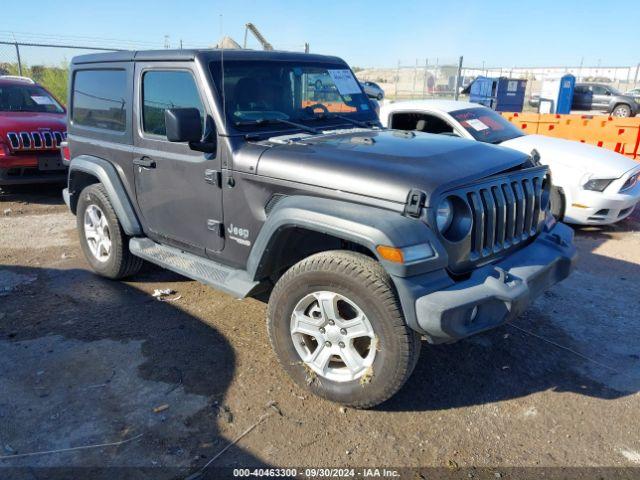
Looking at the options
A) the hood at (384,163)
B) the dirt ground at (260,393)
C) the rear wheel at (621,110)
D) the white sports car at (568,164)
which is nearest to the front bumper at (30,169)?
the dirt ground at (260,393)

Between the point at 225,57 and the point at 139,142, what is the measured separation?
1.02 meters

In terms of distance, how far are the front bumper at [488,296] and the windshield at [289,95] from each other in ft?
5.80

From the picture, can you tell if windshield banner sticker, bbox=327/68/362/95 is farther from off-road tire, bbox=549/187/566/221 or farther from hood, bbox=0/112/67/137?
hood, bbox=0/112/67/137

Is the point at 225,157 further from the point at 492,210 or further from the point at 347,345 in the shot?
the point at 492,210

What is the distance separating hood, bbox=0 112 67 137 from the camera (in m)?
7.35

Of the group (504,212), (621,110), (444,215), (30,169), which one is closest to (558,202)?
(504,212)

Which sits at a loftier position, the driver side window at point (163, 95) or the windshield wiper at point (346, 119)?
the driver side window at point (163, 95)

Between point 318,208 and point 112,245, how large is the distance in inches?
102

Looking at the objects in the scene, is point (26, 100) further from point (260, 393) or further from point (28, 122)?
point (260, 393)

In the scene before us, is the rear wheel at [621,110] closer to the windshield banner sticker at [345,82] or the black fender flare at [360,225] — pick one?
the windshield banner sticker at [345,82]

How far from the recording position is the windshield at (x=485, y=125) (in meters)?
6.53

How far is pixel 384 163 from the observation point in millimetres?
2914

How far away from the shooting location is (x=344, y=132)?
3.86m

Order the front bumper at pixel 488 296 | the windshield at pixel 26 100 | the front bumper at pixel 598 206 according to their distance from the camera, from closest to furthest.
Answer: the front bumper at pixel 488 296 < the front bumper at pixel 598 206 < the windshield at pixel 26 100
